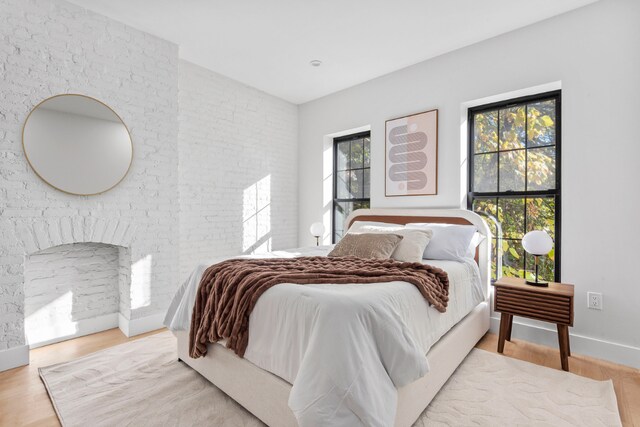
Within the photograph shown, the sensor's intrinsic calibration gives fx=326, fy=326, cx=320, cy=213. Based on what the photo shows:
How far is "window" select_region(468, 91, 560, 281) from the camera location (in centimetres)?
286

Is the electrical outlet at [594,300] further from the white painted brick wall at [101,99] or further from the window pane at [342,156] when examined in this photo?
the white painted brick wall at [101,99]

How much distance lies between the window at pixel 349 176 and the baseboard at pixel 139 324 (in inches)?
91.7

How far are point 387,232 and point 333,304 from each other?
151 cm

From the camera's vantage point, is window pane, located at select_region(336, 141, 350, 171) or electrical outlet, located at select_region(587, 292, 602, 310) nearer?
electrical outlet, located at select_region(587, 292, 602, 310)

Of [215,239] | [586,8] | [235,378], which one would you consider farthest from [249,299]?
[586,8]

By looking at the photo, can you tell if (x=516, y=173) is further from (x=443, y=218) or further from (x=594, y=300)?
(x=594, y=300)

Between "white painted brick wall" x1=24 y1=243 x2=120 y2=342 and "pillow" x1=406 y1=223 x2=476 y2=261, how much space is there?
297 cm

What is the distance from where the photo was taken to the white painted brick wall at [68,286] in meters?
2.71

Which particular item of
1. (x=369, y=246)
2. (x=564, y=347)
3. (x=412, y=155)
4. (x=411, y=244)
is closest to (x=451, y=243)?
(x=411, y=244)

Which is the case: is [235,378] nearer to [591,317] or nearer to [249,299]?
[249,299]

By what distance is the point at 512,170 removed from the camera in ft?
10.1

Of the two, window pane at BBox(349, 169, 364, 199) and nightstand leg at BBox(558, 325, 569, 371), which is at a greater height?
window pane at BBox(349, 169, 364, 199)

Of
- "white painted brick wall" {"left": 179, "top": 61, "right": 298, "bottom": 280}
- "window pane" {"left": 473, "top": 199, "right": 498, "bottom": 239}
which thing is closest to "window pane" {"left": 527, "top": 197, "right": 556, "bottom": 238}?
"window pane" {"left": 473, "top": 199, "right": 498, "bottom": 239}

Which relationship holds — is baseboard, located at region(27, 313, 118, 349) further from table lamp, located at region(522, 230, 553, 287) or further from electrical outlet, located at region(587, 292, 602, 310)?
electrical outlet, located at region(587, 292, 602, 310)
